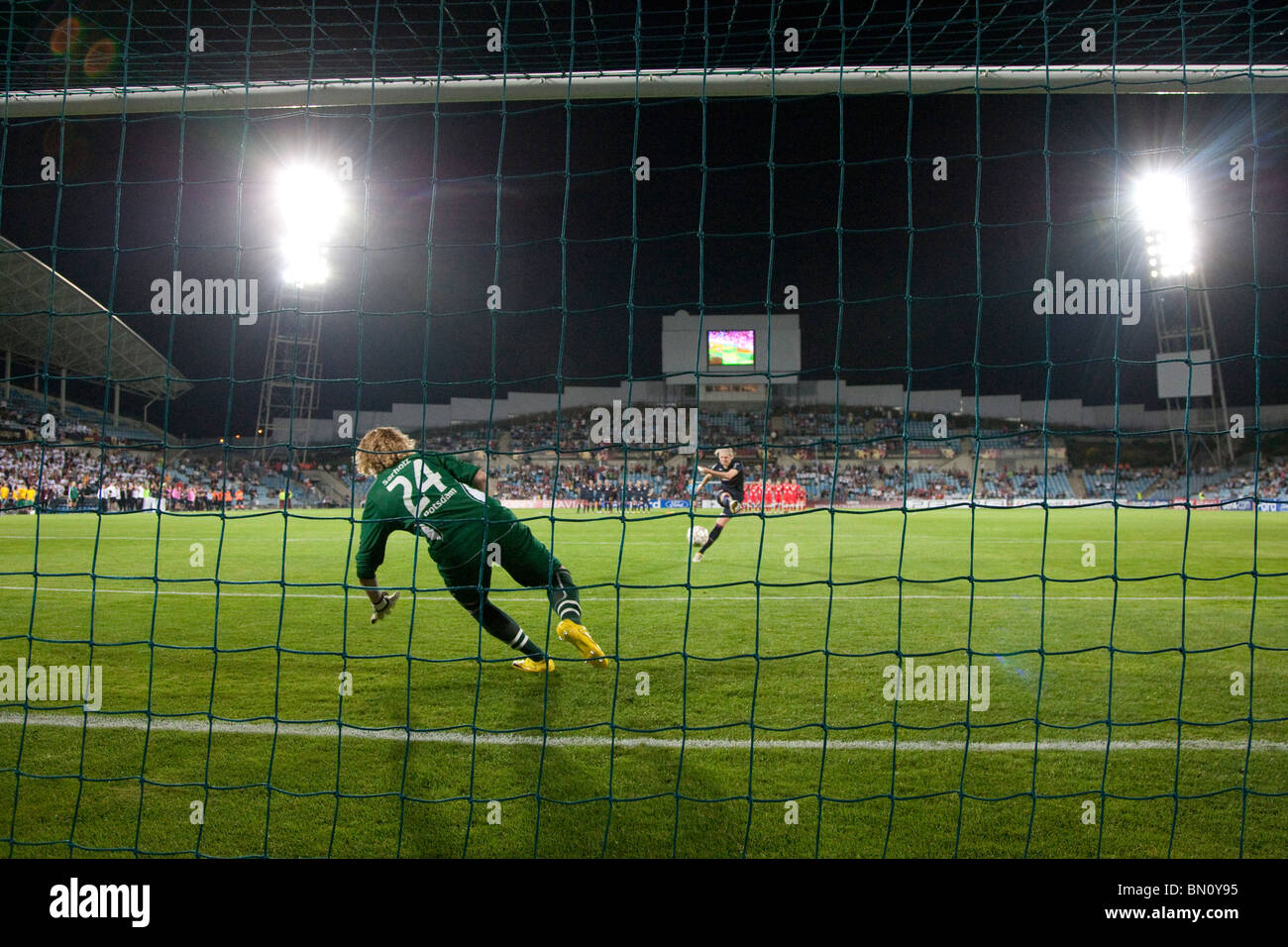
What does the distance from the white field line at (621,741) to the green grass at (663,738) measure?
0.06 feet

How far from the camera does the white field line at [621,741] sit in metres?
3.71

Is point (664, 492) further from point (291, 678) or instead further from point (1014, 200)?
point (291, 678)

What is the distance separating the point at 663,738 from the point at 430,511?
2.00 metres

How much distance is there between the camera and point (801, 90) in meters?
4.33

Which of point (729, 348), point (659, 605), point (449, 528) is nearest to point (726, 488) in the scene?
point (659, 605)

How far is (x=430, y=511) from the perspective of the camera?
4.69 meters

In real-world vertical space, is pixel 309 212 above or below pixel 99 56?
above

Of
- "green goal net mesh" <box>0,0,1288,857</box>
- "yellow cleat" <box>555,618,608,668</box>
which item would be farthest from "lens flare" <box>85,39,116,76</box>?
"yellow cleat" <box>555,618,608,668</box>

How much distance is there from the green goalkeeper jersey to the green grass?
0.36 meters

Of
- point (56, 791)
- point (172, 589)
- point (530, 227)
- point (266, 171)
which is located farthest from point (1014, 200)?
point (56, 791)

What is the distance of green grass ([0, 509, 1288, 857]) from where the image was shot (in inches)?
115

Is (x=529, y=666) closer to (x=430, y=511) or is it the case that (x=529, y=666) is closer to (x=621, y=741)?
(x=430, y=511)
